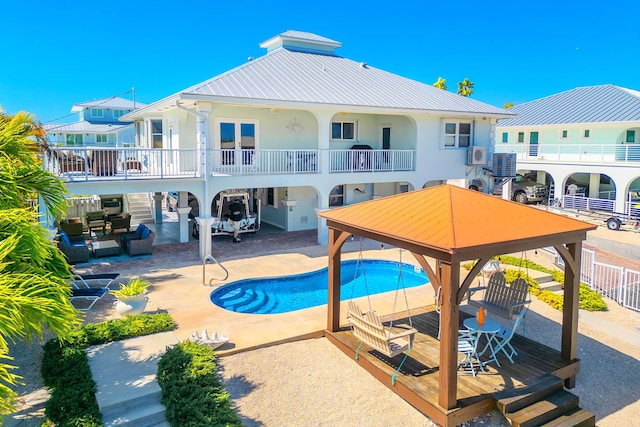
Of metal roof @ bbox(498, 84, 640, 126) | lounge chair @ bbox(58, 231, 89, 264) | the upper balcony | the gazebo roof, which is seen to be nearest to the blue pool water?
the upper balcony

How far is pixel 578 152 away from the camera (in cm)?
3147

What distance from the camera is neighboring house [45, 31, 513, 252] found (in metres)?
16.8

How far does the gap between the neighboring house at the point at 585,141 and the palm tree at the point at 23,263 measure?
2914 centimetres

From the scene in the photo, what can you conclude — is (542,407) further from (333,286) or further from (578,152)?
(578,152)

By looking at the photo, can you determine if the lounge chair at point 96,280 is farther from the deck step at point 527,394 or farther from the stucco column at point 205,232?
the deck step at point 527,394

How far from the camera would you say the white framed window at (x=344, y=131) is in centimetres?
2272

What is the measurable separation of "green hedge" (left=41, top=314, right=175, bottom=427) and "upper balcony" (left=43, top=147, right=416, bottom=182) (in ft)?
22.0

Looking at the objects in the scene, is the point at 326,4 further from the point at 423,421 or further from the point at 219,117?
the point at 423,421

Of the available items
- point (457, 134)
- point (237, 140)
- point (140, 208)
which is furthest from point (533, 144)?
point (140, 208)

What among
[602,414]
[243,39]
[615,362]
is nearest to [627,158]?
[615,362]

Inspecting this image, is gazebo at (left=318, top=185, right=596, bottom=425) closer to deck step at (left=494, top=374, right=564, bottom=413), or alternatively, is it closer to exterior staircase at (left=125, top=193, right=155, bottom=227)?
deck step at (left=494, top=374, right=564, bottom=413)

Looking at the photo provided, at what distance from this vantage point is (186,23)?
1889 inches

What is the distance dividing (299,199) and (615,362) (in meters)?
15.0

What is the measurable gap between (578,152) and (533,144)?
3299mm
